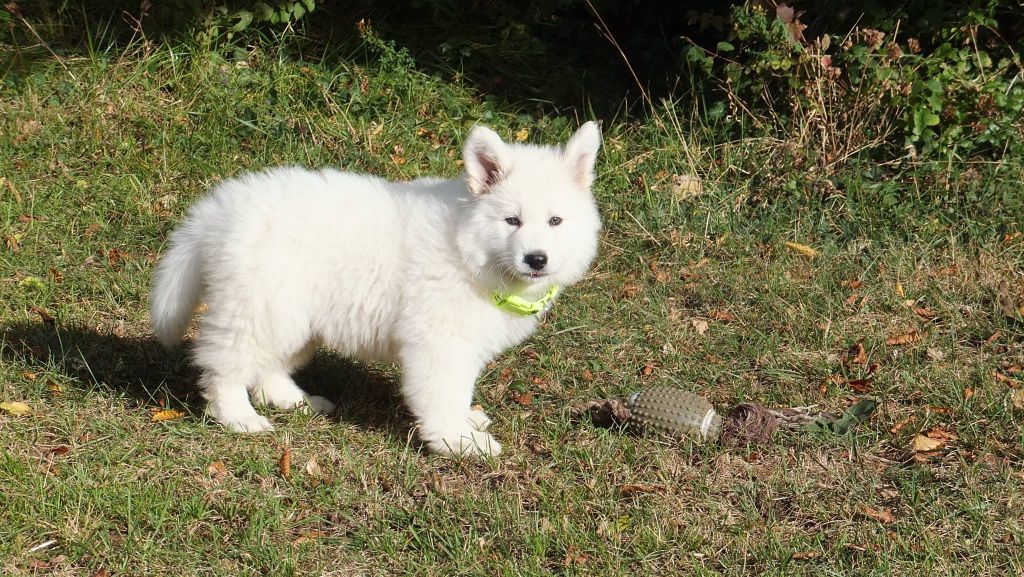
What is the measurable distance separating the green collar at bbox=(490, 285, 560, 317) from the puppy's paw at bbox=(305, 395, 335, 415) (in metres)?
1.01

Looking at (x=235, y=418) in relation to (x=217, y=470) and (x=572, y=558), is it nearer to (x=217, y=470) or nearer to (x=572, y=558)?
(x=217, y=470)

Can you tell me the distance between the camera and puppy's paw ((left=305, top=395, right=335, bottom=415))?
4.57 metres

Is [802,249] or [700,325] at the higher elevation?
[802,249]

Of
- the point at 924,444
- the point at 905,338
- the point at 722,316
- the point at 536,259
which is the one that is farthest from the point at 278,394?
the point at 905,338

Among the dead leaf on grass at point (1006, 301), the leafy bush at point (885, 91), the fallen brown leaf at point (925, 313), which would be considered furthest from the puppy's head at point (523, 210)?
the leafy bush at point (885, 91)

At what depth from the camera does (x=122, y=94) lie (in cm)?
710

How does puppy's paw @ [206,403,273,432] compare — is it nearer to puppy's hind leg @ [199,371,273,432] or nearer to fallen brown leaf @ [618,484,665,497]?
puppy's hind leg @ [199,371,273,432]

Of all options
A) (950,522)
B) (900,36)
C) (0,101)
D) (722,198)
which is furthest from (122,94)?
(950,522)

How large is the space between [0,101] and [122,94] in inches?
31.7

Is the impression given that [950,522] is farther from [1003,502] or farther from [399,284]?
[399,284]

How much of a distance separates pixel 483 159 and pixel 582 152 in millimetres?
403

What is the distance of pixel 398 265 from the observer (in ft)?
13.4

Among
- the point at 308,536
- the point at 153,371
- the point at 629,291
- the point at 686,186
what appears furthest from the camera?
the point at 686,186

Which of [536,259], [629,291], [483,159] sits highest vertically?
[483,159]
